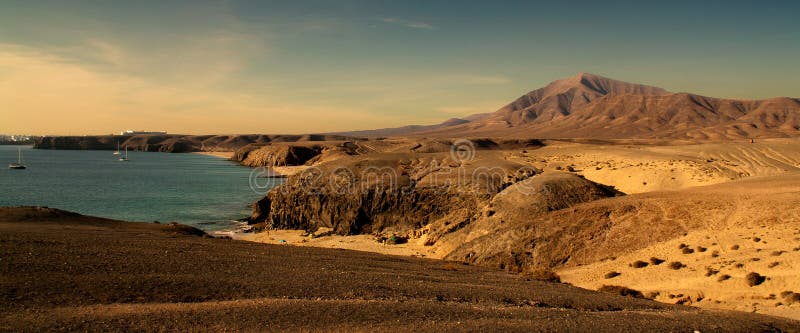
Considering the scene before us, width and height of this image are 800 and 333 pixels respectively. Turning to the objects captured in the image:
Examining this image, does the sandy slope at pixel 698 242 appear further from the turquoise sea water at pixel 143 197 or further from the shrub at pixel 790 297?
the turquoise sea water at pixel 143 197

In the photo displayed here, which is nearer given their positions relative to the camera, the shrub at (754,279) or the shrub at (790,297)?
the shrub at (790,297)

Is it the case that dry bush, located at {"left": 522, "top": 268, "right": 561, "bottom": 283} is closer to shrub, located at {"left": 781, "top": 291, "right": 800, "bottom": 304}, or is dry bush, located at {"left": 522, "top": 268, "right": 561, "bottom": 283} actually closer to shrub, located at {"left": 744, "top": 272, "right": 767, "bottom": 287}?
shrub, located at {"left": 744, "top": 272, "right": 767, "bottom": 287}

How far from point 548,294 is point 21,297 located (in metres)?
14.9

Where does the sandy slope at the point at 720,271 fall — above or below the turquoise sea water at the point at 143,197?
above

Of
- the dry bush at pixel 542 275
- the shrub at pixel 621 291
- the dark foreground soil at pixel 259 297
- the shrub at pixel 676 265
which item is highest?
the dark foreground soil at pixel 259 297

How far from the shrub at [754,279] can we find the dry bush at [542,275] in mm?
7099

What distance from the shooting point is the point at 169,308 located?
36.1ft

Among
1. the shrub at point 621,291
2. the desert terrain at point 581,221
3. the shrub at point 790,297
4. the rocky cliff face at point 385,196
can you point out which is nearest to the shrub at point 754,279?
the desert terrain at point 581,221

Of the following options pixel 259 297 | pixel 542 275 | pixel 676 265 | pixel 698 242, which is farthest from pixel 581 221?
pixel 259 297

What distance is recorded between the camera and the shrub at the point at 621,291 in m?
19.3

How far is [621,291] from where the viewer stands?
1955 cm

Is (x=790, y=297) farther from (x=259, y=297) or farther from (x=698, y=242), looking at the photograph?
(x=259, y=297)

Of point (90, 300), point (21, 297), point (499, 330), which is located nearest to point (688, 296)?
point (499, 330)

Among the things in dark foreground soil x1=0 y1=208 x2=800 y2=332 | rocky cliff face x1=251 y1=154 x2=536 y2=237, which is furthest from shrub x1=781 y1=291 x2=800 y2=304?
rocky cliff face x1=251 y1=154 x2=536 y2=237
